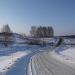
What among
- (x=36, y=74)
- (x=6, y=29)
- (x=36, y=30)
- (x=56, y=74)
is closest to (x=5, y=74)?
(x=36, y=74)

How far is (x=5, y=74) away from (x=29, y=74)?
1828 mm

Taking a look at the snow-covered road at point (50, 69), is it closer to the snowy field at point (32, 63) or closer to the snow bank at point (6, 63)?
the snowy field at point (32, 63)

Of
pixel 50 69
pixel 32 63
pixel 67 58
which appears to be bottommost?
pixel 67 58

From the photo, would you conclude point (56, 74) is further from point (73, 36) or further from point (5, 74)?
point (73, 36)

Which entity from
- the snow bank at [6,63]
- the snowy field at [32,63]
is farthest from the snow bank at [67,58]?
the snow bank at [6,63]

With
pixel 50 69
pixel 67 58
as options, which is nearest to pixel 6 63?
pixel 50 69

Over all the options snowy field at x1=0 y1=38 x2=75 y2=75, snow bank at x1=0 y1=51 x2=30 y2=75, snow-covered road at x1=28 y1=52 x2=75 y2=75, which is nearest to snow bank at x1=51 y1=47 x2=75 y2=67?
snowy field at x1=0 y1=38 x2=75 y2=75

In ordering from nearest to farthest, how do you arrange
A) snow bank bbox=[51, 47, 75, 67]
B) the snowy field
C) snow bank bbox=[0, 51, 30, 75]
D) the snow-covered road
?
the snow-covered road
the snowy field
snow bank bbox=[0, 51, 30, 75]
snow bank bbox=[51, 47, 75, 67]

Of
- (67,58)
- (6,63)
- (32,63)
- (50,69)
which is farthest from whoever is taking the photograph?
(67,58)

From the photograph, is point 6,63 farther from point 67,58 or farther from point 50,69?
point 67,58

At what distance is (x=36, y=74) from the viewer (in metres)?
14.8

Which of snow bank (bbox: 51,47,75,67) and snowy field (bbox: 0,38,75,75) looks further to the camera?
snow bank (bbox: 51,47,75,67)

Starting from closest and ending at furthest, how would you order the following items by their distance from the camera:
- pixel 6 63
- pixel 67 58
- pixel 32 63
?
pixel 6 63 → pixel 32 63 → pixel 67 58

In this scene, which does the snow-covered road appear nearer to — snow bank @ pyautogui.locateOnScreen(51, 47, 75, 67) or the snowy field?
the snowy field
